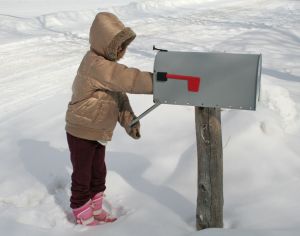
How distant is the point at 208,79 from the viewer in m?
2.37

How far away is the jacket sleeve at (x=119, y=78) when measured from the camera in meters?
2.59

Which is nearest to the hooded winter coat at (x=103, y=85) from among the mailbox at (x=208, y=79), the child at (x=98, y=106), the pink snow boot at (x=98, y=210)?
the child at (x=98, y=106)

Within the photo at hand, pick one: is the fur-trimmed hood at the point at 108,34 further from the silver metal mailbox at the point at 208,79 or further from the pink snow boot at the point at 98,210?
the pink snow boot at the point at 98,210

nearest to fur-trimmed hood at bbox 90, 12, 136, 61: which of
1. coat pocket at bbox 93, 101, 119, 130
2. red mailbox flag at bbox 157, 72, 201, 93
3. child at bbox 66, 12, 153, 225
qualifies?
child at bbox 66, 12, 153, 225

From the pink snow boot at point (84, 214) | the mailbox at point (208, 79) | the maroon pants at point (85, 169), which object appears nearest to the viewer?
the mailbox at point (208, 79)

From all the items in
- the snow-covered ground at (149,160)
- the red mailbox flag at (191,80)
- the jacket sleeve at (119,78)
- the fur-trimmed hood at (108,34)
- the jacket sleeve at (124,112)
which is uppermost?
the fur-trimmed hood at (108,34)

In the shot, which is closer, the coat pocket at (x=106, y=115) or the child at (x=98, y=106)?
the child at (x=98, y=106)

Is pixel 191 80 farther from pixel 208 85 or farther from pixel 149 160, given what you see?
pixel 149 160

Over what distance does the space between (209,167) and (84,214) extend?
3.56 ft

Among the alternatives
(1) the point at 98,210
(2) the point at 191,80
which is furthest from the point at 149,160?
(2) the point at 191,80

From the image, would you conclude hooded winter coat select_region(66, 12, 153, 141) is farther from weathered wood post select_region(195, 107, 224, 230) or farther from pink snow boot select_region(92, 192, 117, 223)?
pink snow boot select_region(92, 192, 117, 223)

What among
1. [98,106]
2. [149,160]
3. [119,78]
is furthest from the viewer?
[149,160]

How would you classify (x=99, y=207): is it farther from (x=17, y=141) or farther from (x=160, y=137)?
(x=17, y=141)

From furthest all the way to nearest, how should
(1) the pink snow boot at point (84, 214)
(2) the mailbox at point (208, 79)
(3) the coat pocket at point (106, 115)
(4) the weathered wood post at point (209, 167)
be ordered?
(1) the pink snow boot at point (84, 214) → (3) the coat pocket at point (106, 115) → (4) the weathered wood post at point (209, 167) → (2) the mailbox at point (208, 79)
